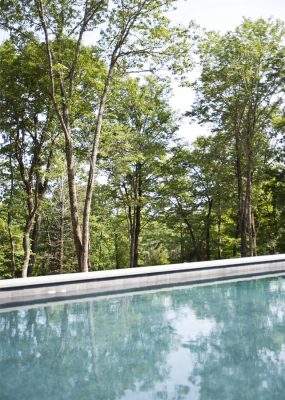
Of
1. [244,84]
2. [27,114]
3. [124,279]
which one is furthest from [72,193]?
[244,84]

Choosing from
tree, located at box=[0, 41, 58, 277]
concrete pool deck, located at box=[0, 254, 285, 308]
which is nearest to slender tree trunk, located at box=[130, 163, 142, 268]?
tree, located at box=[0, 41, 58, 277]

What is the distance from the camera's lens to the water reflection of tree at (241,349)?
3.98 metres

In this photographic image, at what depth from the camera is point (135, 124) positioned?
65.6 feet

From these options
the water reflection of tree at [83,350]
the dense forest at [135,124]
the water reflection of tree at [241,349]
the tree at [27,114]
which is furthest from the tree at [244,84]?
the water reflection of tree at [83,350]

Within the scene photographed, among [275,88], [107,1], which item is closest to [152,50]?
[107,1]

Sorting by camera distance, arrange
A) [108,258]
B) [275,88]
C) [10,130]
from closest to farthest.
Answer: [10,130]
[275,88]
[108,258]

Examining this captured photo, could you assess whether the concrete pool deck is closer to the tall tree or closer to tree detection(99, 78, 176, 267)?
the tall tree

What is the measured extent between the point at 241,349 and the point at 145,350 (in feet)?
4.39

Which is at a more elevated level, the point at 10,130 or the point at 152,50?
the point at 152,50

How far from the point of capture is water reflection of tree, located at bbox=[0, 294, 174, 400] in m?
4.11

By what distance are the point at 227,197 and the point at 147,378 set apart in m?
17.0

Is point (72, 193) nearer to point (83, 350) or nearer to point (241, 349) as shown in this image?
point (83, 350)

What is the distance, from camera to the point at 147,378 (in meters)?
4.36

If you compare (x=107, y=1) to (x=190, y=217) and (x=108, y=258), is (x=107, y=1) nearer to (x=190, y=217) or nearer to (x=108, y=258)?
(x=190, y=217)
